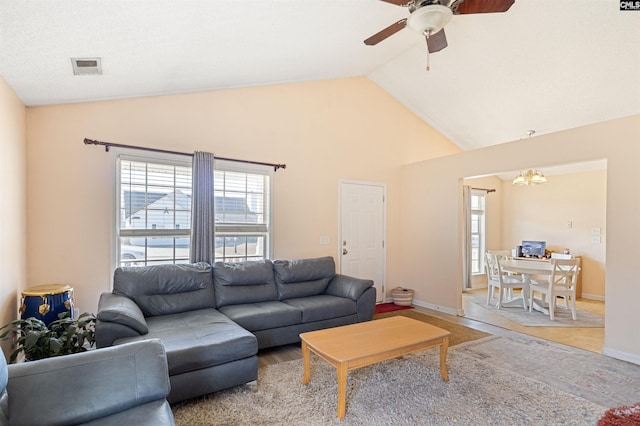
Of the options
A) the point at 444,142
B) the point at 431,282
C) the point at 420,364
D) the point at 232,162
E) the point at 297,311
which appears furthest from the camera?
the point at 444,142

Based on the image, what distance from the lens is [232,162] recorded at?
414 centimetres

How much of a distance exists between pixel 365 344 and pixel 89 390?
1.71 metres

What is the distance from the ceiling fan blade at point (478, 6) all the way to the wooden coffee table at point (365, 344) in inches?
Answer: 96.1

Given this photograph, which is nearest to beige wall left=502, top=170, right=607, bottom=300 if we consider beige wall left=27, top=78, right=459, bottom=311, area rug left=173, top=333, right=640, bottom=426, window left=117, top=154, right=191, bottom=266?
beige wall left=27, top=78, right=459, bottom=311

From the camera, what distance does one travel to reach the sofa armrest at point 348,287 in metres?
3.92

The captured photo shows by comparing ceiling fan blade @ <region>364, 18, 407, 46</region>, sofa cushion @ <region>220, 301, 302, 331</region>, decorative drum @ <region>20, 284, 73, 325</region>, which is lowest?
sofa cushion @ <region>220, 301, 302, 331</region>

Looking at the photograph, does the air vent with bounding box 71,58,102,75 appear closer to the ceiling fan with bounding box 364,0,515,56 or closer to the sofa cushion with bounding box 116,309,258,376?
the sofa cushion with bounding box 116,309,258,376

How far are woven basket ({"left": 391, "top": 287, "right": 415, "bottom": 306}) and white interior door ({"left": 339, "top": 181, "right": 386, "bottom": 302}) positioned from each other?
22cm

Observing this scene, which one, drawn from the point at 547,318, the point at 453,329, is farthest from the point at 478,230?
the point at 453,329

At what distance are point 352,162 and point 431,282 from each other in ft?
7.63

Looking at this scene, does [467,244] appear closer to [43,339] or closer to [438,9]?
[438,9]

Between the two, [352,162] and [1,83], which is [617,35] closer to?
[352,162]

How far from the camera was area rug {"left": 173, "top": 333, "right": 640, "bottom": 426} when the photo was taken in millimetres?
2176

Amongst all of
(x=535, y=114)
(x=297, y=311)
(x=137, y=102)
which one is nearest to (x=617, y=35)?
(x=535, y=114)
